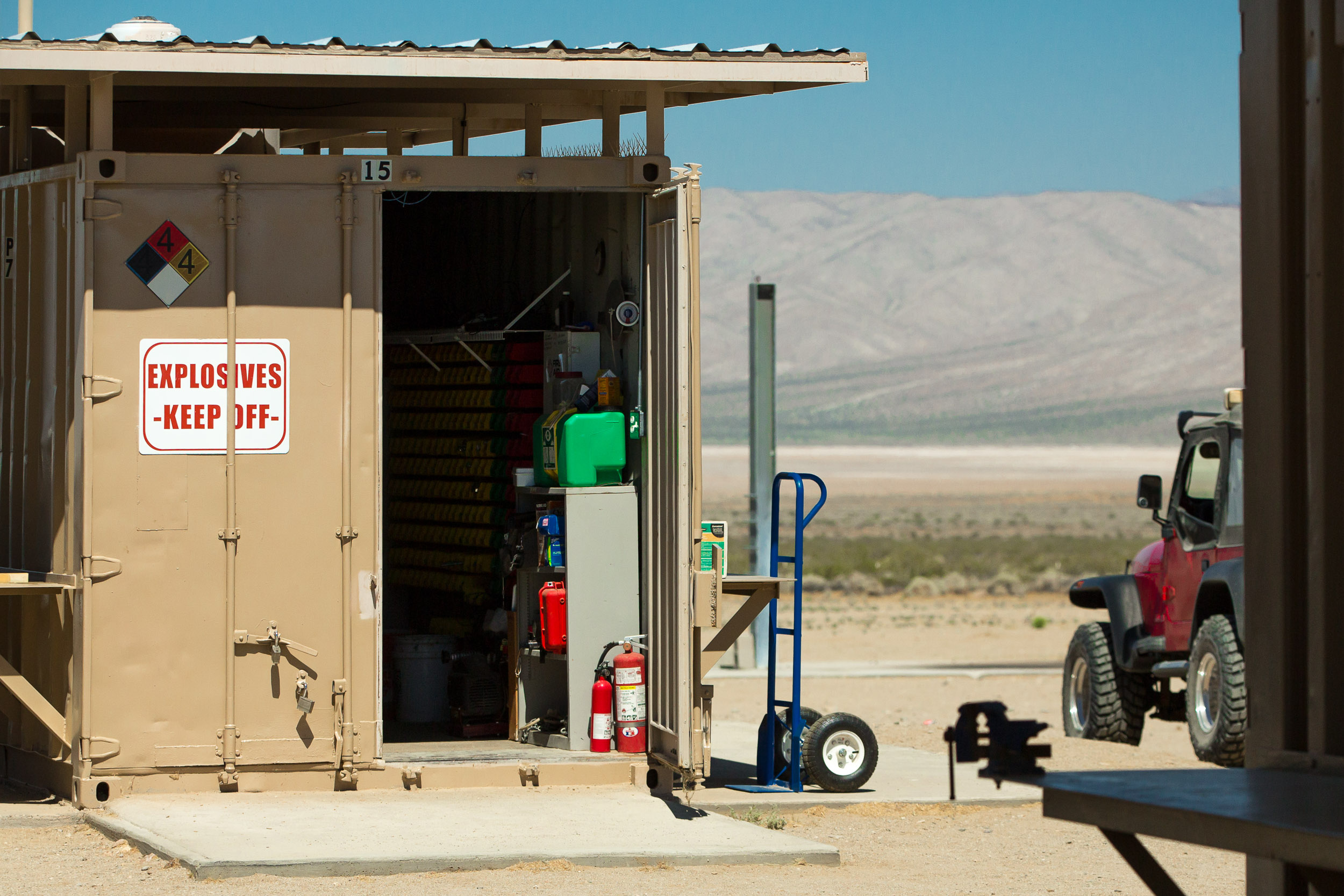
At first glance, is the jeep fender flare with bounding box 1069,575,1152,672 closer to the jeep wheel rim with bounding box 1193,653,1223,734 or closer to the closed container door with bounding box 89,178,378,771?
the jeep wheel rim with bounding box 1193,653,1223,734

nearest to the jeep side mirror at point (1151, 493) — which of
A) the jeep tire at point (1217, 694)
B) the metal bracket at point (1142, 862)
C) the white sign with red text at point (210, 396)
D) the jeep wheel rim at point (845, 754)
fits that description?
the jeep tire at point (1217, 694)

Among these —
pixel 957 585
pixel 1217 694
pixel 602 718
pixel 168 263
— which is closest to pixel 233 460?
pixel 168 263

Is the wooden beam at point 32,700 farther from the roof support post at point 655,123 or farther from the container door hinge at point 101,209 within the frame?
the roof support post at point 655,123

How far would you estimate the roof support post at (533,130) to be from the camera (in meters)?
9.98

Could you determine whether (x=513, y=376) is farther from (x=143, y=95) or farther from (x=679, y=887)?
(x=679, y=887)

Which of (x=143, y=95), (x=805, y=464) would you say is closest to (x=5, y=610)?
(x=143, y=95)

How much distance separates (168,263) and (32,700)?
2348 millimetres

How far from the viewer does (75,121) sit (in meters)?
9.20

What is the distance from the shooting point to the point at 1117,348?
473 feet

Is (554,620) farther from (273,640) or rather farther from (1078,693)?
(1078,693)

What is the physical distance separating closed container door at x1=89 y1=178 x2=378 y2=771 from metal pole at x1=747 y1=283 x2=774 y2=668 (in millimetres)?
9914

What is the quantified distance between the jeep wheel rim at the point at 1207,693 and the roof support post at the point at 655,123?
213 inches

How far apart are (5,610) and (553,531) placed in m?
3.13

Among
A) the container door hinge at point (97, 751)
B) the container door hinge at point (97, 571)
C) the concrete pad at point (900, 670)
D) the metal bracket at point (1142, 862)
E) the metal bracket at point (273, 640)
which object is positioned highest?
the container door hinge at point (97, 571)
